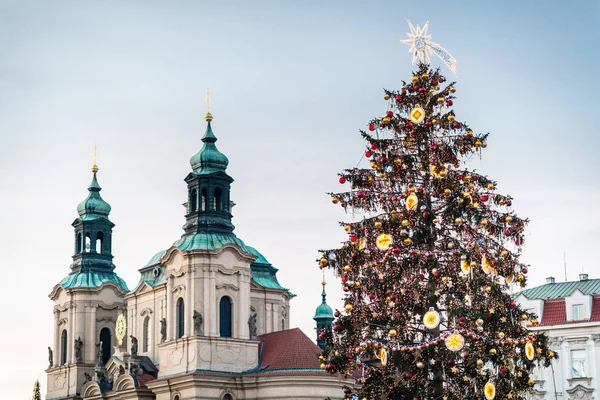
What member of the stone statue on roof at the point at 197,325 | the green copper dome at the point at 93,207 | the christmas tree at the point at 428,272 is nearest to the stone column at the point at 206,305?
the stone statue on roof at the point at 197,325

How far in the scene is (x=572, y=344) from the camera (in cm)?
4738

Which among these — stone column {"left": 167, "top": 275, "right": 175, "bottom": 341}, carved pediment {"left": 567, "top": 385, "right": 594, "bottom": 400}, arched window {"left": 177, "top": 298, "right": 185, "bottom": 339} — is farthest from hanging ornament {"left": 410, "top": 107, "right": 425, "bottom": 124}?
stone column {"left": 167, "top": 275, "right": 175, "bottom": 341}

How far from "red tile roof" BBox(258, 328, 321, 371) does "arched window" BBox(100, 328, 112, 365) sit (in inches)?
519

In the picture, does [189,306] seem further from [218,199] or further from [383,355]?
[383,355]

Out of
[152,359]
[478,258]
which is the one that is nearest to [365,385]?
[478,258]

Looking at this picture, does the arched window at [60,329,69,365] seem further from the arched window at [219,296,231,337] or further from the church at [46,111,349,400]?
the arched window at [219,296,231,337]

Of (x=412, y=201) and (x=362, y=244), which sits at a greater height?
(x=412, y=201)

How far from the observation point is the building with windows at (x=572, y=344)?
154ft

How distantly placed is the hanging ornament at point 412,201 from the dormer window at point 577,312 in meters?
24.9

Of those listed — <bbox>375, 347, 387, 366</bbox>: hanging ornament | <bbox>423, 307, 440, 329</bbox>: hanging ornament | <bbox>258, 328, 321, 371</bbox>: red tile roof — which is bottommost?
<bbox>375, 347, 387, 366</bbox>: hanging ornament

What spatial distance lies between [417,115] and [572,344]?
81.1 feet

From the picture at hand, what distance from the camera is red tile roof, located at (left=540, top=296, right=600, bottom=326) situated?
47438mm

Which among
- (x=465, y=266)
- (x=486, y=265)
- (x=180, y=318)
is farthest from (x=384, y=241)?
(x=180, y=318)

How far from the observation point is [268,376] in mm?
57031
